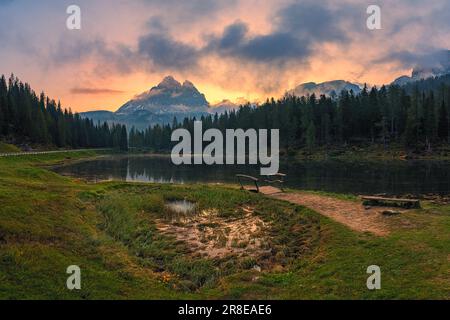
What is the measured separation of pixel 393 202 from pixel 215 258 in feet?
48.9

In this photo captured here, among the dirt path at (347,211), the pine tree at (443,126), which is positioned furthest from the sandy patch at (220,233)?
the pine tree at (443,126)

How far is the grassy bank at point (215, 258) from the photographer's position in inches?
443

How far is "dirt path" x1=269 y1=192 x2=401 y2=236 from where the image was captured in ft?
58.9

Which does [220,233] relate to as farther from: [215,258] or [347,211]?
[347,211]

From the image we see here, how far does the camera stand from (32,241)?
14.9m

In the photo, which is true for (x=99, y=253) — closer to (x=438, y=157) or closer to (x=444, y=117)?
(x=438, y=157)

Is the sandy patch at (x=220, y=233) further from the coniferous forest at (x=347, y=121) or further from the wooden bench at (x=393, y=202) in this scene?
the coniferous forest at (x=347, y=121)

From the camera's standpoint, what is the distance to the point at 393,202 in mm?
23188

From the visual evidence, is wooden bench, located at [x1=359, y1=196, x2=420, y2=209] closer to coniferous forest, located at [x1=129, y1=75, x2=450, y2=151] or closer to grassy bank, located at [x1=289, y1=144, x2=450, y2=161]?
grassy bank, located at [x1=289, y1=144, x2=450, y2=161]

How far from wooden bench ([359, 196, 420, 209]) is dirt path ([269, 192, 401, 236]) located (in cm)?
72

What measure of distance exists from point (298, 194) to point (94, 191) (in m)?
22.4

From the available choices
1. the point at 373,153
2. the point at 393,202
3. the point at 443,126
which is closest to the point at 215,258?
the point at 393,202
